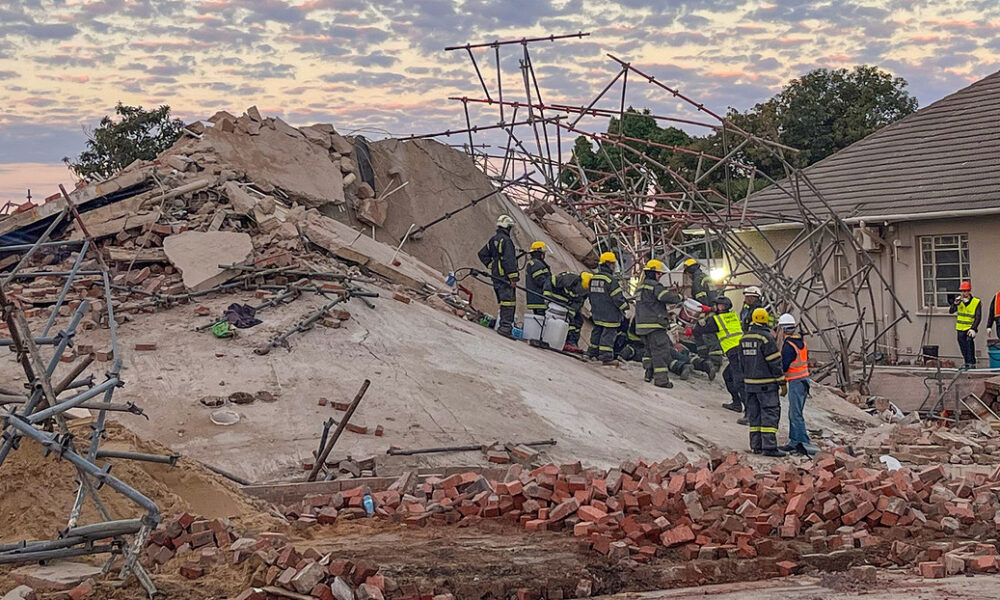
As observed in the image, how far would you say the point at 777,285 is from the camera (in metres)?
17.9

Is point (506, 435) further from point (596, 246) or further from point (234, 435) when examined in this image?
point (596, 246)

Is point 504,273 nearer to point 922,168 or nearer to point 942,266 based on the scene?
point 942,266

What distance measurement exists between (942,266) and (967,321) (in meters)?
2.09

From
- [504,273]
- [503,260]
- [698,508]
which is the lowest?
[698,508]

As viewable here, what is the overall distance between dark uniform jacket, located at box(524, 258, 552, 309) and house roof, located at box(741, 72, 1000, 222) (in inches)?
199

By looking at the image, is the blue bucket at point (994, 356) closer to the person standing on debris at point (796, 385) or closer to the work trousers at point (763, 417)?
the person standing on debris at point (796, 385)

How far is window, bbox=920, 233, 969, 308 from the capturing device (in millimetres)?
21375

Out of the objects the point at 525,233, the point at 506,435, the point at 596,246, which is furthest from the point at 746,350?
the point at 596,246

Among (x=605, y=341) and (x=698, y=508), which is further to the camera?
(x=605, y=341)

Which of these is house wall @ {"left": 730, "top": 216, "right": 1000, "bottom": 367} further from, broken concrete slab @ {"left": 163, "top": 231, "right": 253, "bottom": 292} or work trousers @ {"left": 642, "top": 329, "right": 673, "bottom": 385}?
broken concrete slab @ {"left": 163, "top": 231, "right": 253, "bottom": 292}

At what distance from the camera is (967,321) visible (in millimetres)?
19781

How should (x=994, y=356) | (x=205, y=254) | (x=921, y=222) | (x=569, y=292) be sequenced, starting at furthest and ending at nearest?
(x=921, y=222)
(x=994, y=356)
(x=569, y=292)
(x=205, y=254)

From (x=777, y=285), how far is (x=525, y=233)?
227 inches

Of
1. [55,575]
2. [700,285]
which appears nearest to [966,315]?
[700,285]
